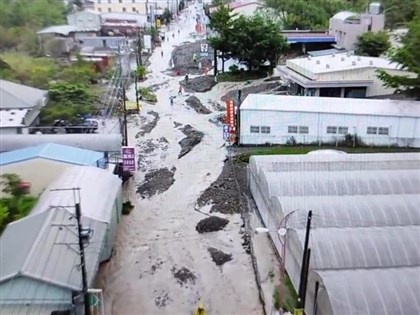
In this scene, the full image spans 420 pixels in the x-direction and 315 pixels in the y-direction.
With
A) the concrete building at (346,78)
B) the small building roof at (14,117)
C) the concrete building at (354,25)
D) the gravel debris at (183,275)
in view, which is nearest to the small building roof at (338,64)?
the concrete building at (346,78)

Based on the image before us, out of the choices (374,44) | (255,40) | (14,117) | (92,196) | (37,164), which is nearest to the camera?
(92,196)

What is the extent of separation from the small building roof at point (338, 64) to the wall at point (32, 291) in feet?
42.0

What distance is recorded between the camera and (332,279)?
611 centimetres

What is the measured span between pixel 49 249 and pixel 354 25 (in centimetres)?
2137

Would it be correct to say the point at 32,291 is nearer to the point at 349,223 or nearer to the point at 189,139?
the point at 349,223

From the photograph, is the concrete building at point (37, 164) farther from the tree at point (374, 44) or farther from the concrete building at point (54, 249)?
the tree at point (374, 44)

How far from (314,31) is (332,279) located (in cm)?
2436

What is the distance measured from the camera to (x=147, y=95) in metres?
19.3

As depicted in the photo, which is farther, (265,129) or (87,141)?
(265,129)

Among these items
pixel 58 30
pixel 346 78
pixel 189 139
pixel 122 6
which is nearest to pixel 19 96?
pixel 58 30

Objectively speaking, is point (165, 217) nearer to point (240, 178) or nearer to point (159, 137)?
point (240, 178)

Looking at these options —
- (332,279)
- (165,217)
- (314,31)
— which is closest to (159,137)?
(165,217)

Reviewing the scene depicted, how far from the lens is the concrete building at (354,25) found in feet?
77.9

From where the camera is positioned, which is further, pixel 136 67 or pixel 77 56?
pixel 136 67
